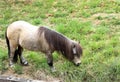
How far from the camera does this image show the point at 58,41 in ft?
19.9

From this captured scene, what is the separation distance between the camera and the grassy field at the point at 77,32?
20.6ft

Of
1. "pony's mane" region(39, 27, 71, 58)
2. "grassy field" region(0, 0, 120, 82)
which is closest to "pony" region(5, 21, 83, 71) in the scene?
"pony's mane" region(39, 27, 71, 58)

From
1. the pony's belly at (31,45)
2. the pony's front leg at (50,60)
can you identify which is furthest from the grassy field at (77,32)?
the pony's belly at (31,45)

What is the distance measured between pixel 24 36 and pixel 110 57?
175 centimetres

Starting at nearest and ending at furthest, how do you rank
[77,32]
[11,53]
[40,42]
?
1. [40,42]
2. [11,53]
3. [77,32]

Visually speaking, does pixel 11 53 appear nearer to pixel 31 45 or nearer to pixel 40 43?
pixel 31 45

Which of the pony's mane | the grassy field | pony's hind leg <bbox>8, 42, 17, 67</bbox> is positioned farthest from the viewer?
pony's hind leg <bbox>8, 42, 17, 67</bbox>

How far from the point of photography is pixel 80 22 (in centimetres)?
863

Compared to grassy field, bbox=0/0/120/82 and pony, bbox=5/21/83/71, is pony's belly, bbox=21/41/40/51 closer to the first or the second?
pony, bbox=5/21/83/71

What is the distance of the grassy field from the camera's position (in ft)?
20.6

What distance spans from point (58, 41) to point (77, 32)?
207cm

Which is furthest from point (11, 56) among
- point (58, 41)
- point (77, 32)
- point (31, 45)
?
point (77, 32)

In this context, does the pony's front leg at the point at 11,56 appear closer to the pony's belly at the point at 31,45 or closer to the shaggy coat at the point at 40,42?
the shaggy coat at the point at 40,42

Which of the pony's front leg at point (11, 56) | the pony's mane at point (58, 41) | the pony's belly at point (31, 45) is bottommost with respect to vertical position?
the pony's front leg at point (11, 56)
